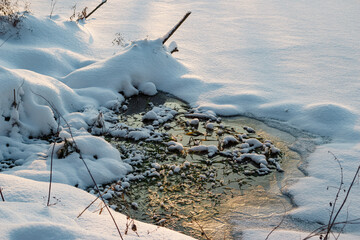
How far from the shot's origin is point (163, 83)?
6.30m

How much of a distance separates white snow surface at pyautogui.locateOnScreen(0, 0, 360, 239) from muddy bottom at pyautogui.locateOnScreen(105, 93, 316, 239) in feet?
0.79

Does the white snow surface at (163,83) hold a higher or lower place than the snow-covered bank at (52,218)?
lower

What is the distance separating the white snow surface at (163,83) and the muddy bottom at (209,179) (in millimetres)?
240

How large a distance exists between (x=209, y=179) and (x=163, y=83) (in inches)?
109

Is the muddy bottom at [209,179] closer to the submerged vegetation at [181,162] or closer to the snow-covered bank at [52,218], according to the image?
the submerged vegetation at [181,162]

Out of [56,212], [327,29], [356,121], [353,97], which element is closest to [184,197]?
[56,212]

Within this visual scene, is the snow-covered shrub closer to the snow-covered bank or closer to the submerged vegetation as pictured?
the submerged vegetation

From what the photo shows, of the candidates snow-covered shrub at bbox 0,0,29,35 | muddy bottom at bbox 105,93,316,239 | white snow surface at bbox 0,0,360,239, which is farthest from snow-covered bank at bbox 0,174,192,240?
snow-covered shrub at bbox 0,0,29,35

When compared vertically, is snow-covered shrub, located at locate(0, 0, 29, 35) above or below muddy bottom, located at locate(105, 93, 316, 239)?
above

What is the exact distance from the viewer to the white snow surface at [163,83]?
332 centimetres

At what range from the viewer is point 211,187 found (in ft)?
12.6

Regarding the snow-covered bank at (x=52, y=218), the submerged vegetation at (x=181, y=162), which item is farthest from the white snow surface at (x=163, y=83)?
the submerged vegetation at (x=181, y=162)

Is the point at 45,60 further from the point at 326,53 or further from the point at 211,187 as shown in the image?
the point at 326,53

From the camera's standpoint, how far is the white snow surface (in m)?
3.32
